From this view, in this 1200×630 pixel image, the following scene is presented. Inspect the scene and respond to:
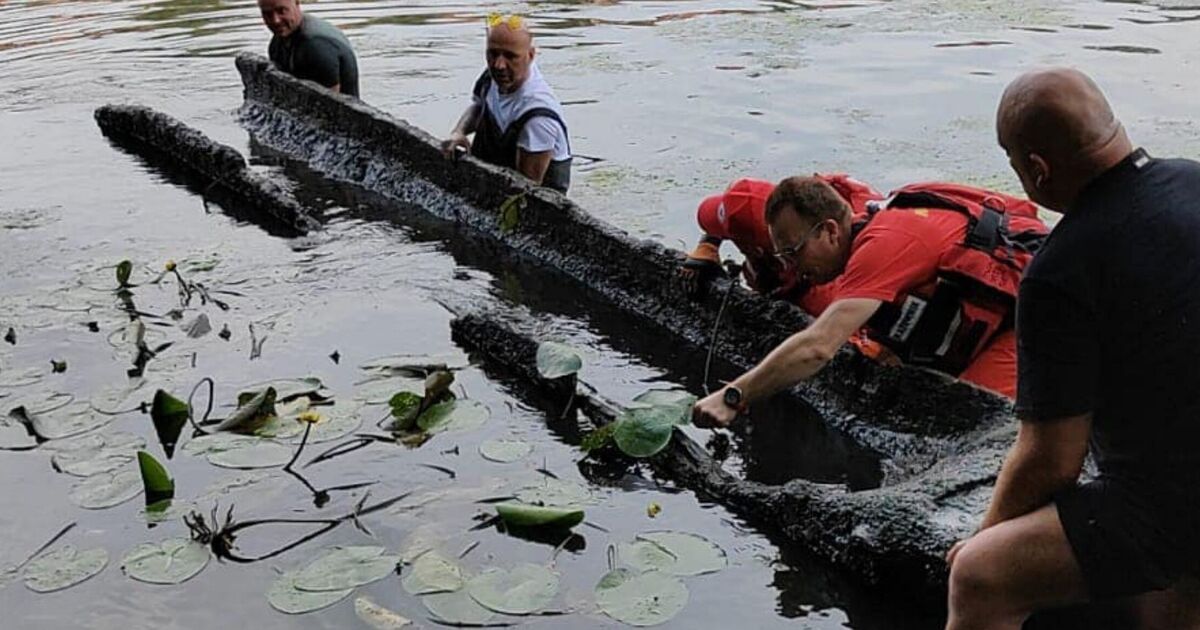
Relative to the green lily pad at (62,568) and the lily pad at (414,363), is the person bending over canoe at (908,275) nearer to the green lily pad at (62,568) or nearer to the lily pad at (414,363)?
the lily pad at (414,363)

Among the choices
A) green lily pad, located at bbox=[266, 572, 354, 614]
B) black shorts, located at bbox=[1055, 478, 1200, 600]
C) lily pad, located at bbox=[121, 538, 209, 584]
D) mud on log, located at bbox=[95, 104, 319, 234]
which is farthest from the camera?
mud on log, located at bbox=[95, 104, 319, 234]

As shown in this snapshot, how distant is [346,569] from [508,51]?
13.5 feet

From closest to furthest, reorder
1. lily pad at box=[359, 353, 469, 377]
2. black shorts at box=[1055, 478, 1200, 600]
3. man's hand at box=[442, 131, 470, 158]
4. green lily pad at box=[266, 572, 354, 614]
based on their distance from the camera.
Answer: black shorts at box=[1055, 478, 1200, 600] → green lily pad at box=[266, 572, 354, 614] → lily pad at box=[359, 353, 469, 377] → man's hand at box=[442, 131, 470, 158]

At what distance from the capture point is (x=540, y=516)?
4.62m

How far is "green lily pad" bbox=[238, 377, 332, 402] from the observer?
19.0 feet

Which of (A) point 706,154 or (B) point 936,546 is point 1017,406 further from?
(A) point 706,154

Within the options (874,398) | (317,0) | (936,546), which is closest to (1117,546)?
(936,546)

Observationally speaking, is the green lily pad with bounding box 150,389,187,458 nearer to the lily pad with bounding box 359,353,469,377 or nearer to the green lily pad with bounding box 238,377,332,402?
the green lily pad with bounding box 238,377,332,402

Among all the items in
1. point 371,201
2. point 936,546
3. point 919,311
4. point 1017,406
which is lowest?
point 371,201

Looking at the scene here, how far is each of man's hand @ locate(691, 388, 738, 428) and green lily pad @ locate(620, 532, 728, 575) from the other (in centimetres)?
40

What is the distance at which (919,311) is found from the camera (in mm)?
4875

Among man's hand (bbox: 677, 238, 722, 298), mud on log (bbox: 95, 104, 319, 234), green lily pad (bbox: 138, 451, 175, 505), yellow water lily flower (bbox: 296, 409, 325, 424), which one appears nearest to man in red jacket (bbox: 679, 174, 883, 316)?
man's hand (bbox: 677, 238, 722, 298)

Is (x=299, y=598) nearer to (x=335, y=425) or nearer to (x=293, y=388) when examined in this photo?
(x=335, y=425)

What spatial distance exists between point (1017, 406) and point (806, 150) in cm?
711
